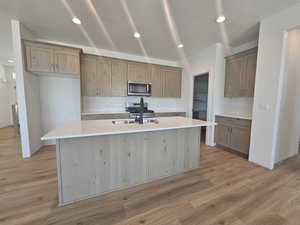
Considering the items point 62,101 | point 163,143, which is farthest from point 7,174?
point 163,143

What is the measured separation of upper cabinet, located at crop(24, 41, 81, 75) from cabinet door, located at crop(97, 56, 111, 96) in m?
0.60

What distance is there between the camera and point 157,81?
429 centimetres

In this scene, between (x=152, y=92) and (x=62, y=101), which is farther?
(x=152, y=92)

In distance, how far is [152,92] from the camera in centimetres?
425

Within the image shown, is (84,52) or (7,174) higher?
(84,52)

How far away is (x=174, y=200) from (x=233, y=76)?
3.19 m

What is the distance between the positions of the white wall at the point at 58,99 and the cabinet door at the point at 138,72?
58.8 inches

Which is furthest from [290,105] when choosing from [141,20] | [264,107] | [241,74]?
[141,20]

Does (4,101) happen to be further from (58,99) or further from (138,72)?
(138,72)

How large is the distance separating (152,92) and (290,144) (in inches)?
142

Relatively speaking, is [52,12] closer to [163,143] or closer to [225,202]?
[163,143]

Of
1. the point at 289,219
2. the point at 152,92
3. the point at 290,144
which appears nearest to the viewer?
the point at 289,219

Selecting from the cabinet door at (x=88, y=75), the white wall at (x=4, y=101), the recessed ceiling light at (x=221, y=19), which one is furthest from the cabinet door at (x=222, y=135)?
the white wall at (x=4, y=101)

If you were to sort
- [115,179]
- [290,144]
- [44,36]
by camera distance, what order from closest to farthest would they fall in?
1. [115,179]
2. [290,144]
3. [44,36]
